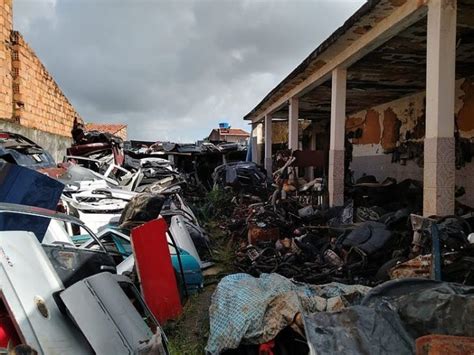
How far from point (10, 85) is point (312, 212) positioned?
7.79 m

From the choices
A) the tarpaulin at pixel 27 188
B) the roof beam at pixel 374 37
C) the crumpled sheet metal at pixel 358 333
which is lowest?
the crumpled sheet metal at pixel 358 333

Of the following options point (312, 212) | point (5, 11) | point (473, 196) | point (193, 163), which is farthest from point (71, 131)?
point (473, 196)

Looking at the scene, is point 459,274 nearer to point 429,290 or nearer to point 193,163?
point 429,290

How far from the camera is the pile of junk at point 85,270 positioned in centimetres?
220

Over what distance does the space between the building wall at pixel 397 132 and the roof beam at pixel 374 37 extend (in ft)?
9.98

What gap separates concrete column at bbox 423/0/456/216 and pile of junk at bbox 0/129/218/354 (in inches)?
115

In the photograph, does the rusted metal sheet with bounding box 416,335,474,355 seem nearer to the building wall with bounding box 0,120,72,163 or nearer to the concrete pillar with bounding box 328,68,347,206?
the concrete pillar with bounding box 328,68,347,206

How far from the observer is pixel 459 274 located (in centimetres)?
347

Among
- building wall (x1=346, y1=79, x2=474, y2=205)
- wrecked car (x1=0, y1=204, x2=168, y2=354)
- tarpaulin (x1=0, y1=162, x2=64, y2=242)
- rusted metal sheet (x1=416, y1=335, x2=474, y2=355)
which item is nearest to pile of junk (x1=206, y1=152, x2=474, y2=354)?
rusted metal sheet (x1=416, y1=335, x2=474, y2=355)

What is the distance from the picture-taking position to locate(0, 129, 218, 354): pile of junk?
7.20 feet

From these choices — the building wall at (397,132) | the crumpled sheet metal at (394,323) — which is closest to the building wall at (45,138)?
the crumpled sheet metal at (394,323)

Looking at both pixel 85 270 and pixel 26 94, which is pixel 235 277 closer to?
pixel 85 270

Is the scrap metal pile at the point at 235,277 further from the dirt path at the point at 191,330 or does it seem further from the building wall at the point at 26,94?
the building wall at the point at 26,94

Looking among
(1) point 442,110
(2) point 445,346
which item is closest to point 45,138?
(1) point 442,110
